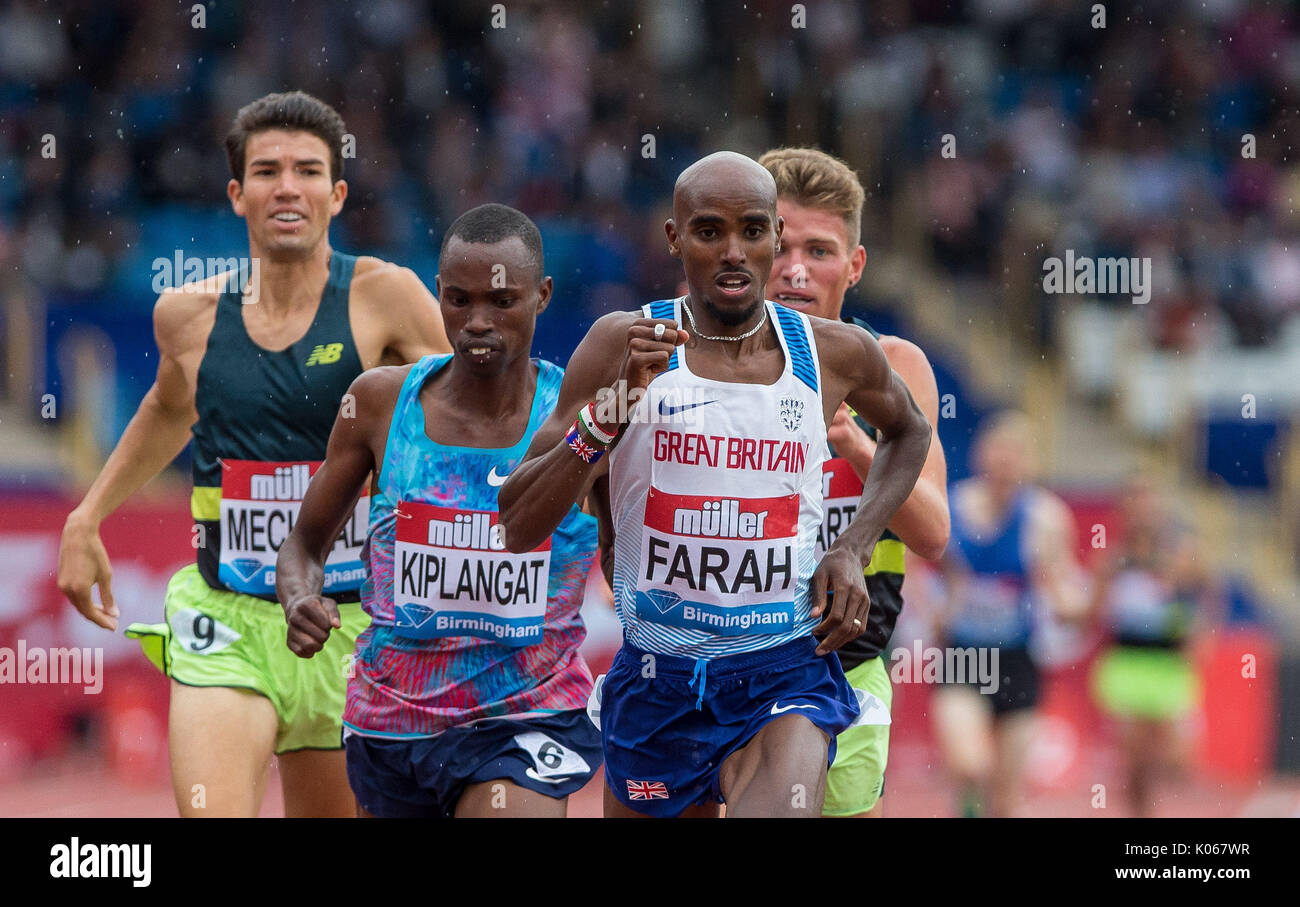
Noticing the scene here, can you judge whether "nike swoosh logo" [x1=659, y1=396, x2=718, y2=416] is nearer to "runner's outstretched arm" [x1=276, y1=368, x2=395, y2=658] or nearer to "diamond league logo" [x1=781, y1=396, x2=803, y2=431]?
"diamond league logo" [x1=781, y1=396, x2=803, y2=431]

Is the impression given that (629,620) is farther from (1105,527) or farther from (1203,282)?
(1203,282)

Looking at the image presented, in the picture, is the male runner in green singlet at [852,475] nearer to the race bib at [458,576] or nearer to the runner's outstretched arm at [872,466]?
the runner's outstretched arm at [872,466]

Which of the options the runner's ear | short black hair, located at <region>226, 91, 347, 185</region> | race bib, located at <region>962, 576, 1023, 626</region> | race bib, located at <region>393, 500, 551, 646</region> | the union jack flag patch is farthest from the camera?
race bib, located at <region>962, 576, 1023, 626</region>

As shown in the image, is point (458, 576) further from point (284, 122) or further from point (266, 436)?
point (284, 122)

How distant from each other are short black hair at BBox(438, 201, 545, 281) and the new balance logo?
36.2 inches

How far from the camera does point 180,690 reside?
15.3ft

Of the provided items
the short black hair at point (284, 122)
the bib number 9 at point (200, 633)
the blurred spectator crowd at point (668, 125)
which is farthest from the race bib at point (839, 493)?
the blurred spectator crowd at point (668, 125)

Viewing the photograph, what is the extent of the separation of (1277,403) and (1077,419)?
1.47m

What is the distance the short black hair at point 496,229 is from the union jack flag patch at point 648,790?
1291 millimetres

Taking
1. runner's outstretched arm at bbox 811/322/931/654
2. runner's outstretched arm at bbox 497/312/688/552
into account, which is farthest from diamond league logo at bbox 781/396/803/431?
runner's outstretched arm at bbox 497/312/688/552

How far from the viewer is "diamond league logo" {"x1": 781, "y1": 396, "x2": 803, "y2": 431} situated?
3684 mm

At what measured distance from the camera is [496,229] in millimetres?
4039

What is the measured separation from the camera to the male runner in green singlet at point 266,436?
477 cm

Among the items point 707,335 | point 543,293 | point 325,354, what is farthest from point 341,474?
point 707,335
